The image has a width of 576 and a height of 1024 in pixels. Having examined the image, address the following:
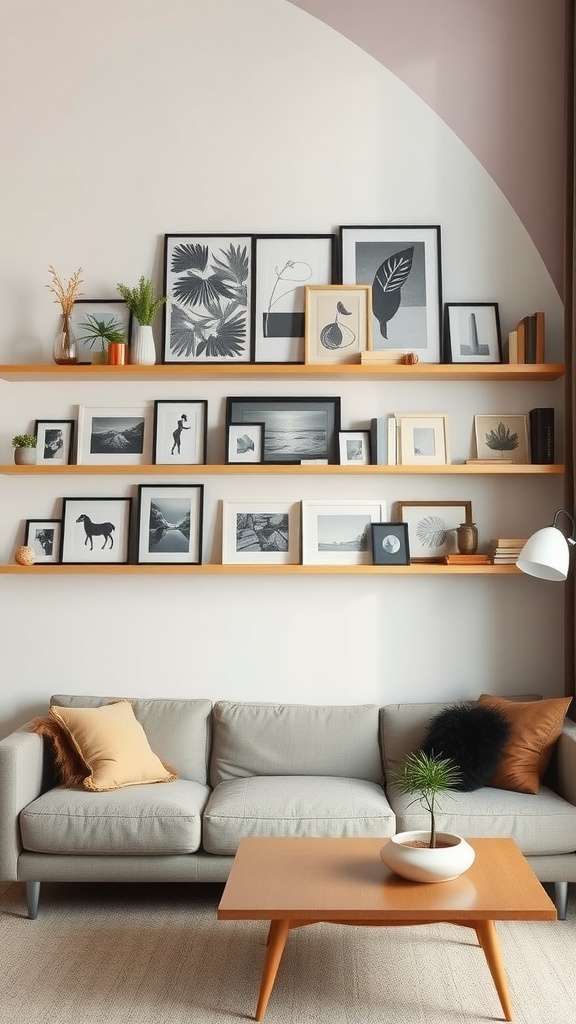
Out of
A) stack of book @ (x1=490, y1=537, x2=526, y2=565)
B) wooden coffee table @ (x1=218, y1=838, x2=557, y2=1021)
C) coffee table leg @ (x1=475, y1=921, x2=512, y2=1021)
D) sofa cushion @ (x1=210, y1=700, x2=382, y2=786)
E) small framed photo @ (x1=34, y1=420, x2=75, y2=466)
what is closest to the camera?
wooden coffee table @ (x1=218, y1=838, x2=557, y2=1021)

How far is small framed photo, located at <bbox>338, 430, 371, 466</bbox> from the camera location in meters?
4.07

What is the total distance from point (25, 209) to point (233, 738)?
243 centimetres

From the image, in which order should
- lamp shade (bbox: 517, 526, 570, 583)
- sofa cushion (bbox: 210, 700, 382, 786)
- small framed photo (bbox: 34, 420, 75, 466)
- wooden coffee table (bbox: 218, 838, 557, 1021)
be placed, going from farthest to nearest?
small framed photo (bbox: 34, 420, 75, 466)
sofa cushion (bbox: 210, 700, 382, 786)
lamp shade (bbox: 517, 526, 570, 583)
wooden coffee table (bbox: 218, 838, 557, 1021)

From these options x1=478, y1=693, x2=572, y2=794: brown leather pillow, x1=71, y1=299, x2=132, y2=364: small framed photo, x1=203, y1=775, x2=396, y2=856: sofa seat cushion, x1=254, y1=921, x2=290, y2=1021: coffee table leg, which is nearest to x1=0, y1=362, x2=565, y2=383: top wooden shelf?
x1=71, y1=299, x2=132, y2=364: small framed photo

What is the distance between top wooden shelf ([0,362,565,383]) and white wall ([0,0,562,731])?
0.07 meters

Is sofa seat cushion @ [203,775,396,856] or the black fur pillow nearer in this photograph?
sofa seat cushion @ [203,775,396,856]

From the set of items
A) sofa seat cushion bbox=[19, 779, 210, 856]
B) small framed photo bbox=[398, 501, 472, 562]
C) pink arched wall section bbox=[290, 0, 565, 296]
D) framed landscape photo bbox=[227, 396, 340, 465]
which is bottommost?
sofa seat cushion bbox=[19, 779, 210, 856]

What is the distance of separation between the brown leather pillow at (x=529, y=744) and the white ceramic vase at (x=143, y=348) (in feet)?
6.57

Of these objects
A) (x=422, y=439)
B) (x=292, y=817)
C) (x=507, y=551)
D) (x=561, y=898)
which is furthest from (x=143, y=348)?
(x=561, y=898)

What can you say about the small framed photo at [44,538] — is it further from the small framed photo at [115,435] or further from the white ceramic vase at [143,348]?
the white ceramic vase at [143,348]

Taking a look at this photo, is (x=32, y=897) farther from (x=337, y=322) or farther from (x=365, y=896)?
(x=337, y=322)

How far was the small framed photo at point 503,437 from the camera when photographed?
409cm

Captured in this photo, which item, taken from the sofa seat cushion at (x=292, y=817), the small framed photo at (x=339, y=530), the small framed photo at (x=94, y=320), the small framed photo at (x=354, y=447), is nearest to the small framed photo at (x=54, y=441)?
the small framed photo at (x=94, y=320)

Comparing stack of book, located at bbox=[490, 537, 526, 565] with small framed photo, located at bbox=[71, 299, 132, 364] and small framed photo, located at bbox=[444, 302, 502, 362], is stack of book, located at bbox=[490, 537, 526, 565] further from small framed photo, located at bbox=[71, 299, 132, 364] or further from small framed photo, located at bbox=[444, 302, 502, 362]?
small framed photo, located at bbox=[71, 299, 132, 364]
